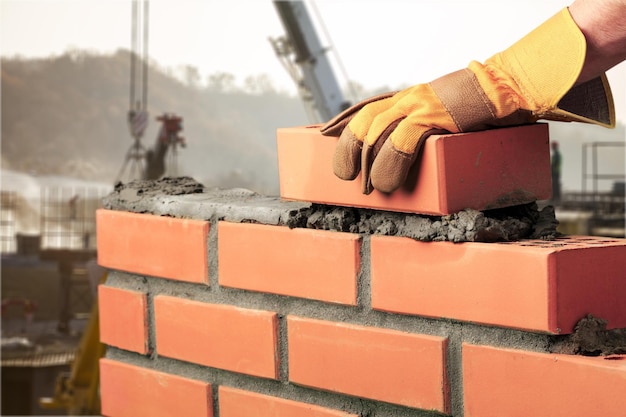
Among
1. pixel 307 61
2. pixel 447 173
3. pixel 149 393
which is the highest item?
pixel 307 61

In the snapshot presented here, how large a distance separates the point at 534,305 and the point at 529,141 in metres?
→ 0.26

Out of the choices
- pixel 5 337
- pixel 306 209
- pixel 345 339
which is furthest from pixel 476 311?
pixel 5 337

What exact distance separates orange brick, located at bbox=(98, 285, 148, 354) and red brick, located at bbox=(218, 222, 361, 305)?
21cm

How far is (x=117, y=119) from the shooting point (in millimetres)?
15438

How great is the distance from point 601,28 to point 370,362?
1.75 feet

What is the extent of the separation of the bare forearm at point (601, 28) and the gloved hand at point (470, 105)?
2 centimetres

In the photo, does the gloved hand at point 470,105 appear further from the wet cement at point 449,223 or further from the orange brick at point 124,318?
the orange brick at point 124,318

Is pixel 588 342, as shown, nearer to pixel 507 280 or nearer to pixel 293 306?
pixel 507 280

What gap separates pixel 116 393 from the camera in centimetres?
147

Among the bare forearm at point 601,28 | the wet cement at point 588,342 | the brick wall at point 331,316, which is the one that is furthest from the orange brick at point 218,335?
the bare forearm at point 601,28

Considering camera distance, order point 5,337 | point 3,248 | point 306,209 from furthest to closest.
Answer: point 3,248 → point 5,337 → point 306,209

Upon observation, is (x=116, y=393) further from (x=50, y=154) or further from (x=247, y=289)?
(x=50, y=154)

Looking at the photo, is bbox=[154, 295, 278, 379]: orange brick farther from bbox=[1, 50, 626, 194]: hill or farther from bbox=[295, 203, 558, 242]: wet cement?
bbox=[1, 50, 626, 194]: hill

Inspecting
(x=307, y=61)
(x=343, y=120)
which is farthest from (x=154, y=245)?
(x=307, y=61)
